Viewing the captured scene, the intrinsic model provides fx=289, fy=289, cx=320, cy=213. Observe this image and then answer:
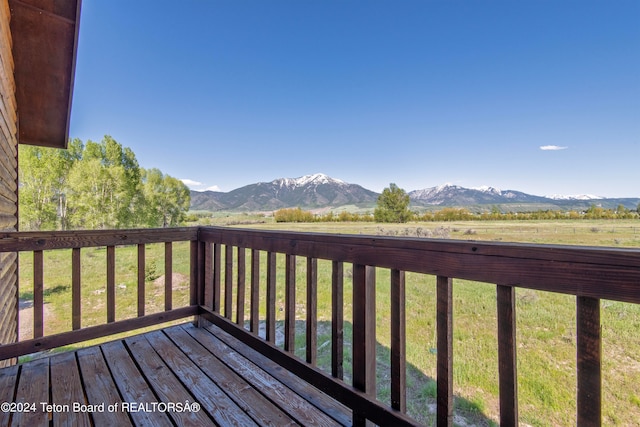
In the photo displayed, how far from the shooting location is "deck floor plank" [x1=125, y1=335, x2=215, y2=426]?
121 centimetres

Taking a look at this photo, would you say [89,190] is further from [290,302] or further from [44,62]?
[290,302]

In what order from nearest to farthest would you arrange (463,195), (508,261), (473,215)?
(508,261)
(473,215)
(463,195)

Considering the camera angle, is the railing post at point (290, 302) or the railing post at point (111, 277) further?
the railing post at point (111, 277)

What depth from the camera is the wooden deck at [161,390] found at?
1.21 meters

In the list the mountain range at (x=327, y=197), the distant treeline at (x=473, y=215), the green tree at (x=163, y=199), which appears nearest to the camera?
the distant treeline at (x=473, y=215)

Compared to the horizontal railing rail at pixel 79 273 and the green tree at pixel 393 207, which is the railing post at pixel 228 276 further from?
the green tree at pixel 393 207

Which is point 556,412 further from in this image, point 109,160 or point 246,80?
point 109,160

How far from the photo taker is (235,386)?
1438 mm

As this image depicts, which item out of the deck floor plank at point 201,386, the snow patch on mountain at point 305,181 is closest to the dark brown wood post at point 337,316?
the deck floor plank at point 201,386

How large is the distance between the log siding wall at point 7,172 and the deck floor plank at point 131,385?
1229 millimetres

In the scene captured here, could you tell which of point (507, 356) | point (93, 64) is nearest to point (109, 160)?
point (93, 64)

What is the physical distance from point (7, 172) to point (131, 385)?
2.68m

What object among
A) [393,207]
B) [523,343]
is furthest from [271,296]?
[393,207]

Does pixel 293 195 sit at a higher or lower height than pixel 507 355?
higher
